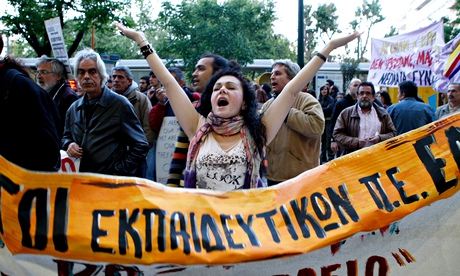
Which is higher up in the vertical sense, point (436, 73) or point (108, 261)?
point (436, 73)

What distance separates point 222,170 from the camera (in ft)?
11.2

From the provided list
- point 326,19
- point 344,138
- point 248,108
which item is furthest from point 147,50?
point 326,19

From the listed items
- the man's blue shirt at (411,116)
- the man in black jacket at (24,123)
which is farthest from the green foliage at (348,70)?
the man in black jacket at (24,123)

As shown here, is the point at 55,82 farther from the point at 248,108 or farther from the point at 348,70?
the point at 348,70

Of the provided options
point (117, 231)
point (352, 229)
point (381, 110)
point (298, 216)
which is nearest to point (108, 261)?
point (117, 231)

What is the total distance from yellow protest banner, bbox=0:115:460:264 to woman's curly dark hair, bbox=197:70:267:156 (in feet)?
2.10

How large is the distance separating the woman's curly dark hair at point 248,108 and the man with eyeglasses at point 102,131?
111cm

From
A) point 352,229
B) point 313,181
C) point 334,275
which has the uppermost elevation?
point 313,181

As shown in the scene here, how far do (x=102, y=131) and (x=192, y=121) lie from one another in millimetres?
1185

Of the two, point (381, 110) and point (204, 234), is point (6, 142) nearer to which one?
point (204, 234)

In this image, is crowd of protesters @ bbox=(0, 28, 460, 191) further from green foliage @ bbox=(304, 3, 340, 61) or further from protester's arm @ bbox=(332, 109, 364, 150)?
green foliage @ bbox=(304, 3, 340, 61)

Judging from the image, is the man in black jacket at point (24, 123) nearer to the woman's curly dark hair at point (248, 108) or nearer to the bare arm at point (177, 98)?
the bare arm at point (177, 98)

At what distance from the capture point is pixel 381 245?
288 centimetres

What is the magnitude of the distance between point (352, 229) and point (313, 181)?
27 centimetres
